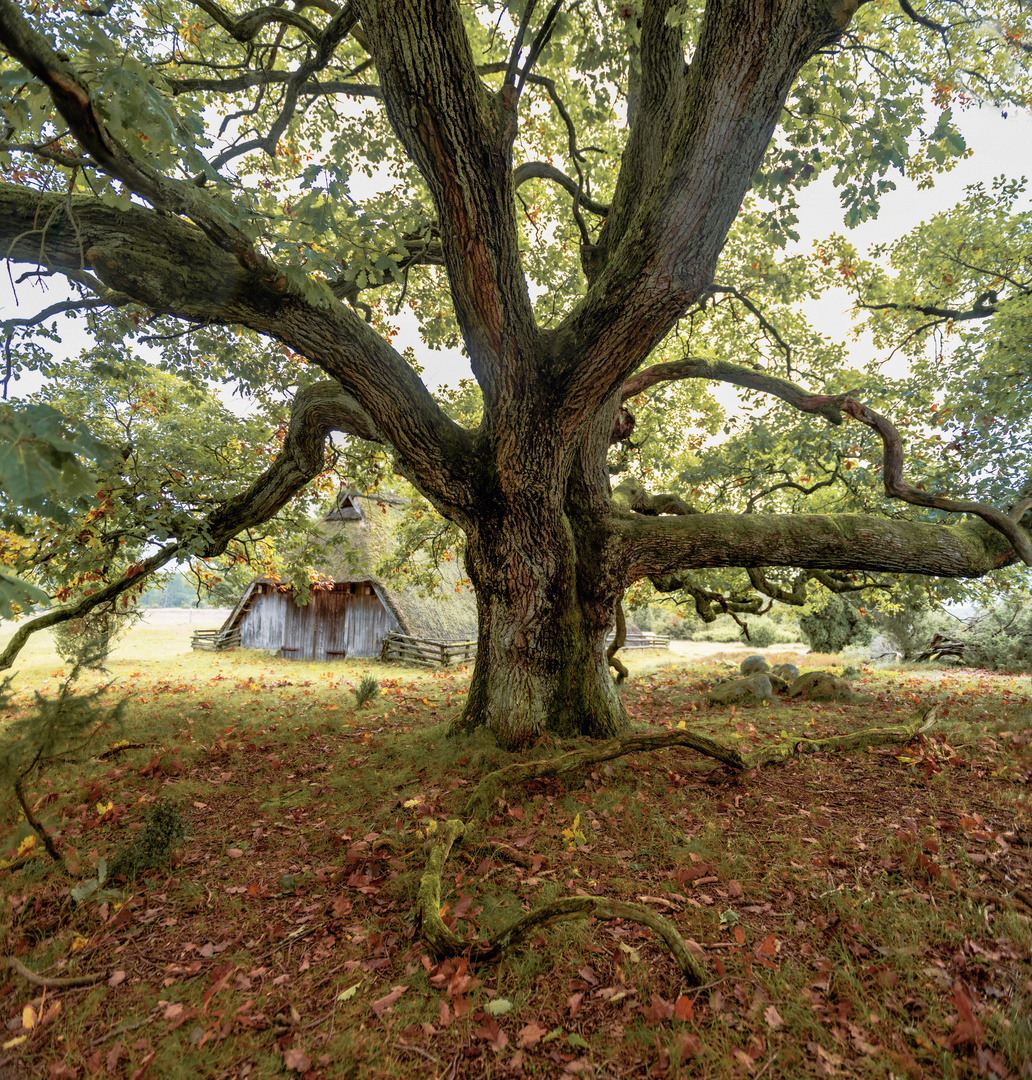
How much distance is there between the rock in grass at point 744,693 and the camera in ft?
31.2

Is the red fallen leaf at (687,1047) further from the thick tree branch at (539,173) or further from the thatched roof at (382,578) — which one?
the thatched roof at (382,578)

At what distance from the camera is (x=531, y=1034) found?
2.27 meters

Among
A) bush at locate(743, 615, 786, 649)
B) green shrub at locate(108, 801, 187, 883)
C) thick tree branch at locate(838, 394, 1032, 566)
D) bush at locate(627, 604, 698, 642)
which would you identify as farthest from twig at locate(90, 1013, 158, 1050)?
bush at locate(627, 604, 698, 642)

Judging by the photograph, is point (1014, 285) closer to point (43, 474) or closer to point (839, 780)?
point (839, 780)

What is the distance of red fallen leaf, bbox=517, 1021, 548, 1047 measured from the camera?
7.36ft

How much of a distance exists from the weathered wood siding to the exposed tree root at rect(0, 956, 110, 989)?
16187mm

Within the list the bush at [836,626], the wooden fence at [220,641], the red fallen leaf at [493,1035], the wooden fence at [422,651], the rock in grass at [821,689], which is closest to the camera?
the red fallen leaf at [493,1035]

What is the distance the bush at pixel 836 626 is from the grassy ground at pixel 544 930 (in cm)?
1888

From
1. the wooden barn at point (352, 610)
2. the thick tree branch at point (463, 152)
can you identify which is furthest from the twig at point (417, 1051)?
the wooden barn at point (352, 610)

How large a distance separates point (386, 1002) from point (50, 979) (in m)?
1.81

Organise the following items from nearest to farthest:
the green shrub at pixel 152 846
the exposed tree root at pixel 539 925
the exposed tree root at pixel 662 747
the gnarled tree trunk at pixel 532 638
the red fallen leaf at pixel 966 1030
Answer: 1. the red fallen leaf at pixel 966 1030
2. the exposed tree root at pixel 539 925
3. the green shrub at pixel 152 846
4. the exposed tree root at pixel 662 747
5. the gnarled tree trunk at pixel 532 638

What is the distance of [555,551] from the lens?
17.7 ft

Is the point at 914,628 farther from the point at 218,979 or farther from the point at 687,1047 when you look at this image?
the point at 218,979

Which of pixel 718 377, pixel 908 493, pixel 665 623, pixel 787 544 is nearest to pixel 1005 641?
pixel 908 493
